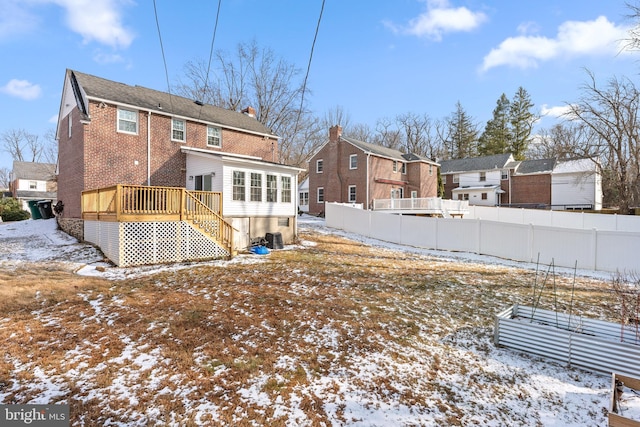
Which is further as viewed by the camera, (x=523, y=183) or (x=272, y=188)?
(x=523, y=183)

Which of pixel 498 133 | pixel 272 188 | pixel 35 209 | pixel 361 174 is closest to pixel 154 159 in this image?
pixel 272 188

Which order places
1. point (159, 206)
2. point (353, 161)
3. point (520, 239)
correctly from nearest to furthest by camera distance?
1. point (159, 206)
2. point (520, 239)
3. point (353, 161)

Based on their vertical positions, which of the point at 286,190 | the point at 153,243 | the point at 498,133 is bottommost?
the point at 153,243

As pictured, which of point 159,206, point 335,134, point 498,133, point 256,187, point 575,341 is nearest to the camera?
point 575,341

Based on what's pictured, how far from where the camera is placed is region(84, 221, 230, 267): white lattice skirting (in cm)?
990

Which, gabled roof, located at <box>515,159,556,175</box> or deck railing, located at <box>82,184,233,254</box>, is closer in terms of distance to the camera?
deck railing, located at <box>82,184,233,254</box>

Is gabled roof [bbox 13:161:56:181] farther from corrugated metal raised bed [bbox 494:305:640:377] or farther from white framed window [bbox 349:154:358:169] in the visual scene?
corrugated metal raised bed [bbox 494:305:640:377]

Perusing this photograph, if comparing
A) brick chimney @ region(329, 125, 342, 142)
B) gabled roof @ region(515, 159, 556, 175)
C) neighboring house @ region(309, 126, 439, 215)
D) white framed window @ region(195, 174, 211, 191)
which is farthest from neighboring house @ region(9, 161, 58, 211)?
gabled roof @ region(515, 159, 556, 175)

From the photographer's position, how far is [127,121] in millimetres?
14320

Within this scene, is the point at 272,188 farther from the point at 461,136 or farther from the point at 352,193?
the point at 461,136

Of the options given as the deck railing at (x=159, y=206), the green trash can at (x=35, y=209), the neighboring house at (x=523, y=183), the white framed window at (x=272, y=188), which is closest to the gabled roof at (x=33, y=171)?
the green trash can at (x=35, y=209)

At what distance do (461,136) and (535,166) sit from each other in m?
17.2

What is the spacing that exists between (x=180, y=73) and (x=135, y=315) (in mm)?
35170

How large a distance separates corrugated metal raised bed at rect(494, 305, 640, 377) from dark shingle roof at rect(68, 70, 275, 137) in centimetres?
1647
